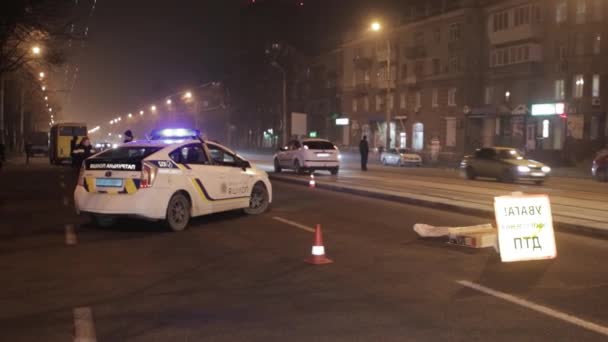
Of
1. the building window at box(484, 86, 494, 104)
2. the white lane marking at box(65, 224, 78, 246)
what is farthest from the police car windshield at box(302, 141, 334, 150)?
the building window at box(484, 86, 494, 104)

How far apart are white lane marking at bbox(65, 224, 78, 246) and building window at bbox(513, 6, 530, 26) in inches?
1676

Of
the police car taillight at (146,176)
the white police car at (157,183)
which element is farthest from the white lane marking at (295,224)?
the police car taillight at (146,176)

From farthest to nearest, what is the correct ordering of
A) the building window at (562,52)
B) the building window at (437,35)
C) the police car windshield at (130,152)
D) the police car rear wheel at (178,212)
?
1. the building window at (437,35)
2. the building window at (562,52)
3. the police car rear wheel at (178,212)
4. the police car windshield at (130,152)

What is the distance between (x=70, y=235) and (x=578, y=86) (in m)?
41.2

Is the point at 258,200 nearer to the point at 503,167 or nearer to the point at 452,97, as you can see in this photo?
the point at 503,167

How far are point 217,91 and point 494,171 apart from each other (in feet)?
289

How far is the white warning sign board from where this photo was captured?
322 inches

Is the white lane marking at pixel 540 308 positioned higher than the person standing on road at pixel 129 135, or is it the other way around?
the person standing on road at pixel 129 135

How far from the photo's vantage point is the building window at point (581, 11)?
140 feet

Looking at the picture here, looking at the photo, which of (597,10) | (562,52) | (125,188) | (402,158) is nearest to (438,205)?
(125,188)

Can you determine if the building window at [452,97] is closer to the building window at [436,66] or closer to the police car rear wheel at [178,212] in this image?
the building window at [436,66]

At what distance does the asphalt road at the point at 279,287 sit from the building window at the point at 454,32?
149ft

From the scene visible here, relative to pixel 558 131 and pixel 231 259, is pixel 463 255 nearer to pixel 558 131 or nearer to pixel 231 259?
pixel 231 259

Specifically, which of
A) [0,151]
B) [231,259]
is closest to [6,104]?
[0,151]
